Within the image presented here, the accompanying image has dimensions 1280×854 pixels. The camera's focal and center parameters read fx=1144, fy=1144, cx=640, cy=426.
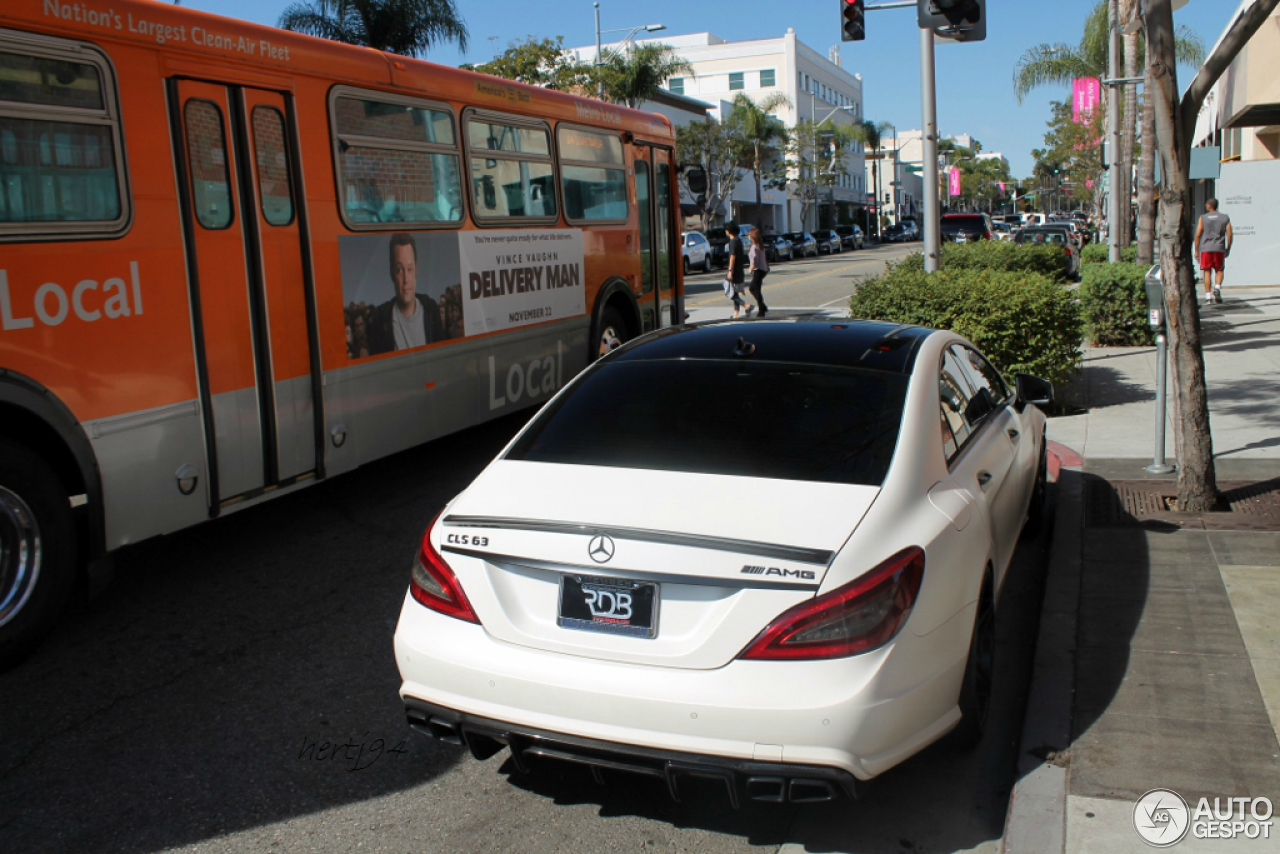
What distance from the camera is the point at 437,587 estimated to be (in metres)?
3.78

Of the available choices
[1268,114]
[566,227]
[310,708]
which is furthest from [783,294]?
[310,708]

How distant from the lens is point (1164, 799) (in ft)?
12.1

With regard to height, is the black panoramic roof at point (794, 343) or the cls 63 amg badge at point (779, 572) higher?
the black panoramic roof at point (794, 343)

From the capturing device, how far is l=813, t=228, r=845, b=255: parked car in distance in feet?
205

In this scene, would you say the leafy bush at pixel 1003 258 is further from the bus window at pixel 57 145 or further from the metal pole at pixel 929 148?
the bus window at pixel 57 145

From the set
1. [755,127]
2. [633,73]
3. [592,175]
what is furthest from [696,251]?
[592,175]

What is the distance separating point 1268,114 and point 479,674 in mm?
24276

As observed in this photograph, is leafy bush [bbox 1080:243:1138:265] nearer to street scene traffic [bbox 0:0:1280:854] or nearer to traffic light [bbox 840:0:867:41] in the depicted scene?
traffic light [bbox 840:0:867:41]

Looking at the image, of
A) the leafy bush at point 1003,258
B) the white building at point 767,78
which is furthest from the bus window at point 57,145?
the white building at point 767,78

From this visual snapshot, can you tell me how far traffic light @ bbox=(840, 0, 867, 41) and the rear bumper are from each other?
12.1 meters

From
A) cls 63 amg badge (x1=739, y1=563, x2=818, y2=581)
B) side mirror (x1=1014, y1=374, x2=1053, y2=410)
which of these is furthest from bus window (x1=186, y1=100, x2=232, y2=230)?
side mirror (x1=1014, y1=374, x2=1053, y2=410)

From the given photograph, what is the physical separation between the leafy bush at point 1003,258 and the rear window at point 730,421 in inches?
477

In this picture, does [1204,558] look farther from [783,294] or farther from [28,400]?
[783,294]

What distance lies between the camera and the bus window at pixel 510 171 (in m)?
8.82
